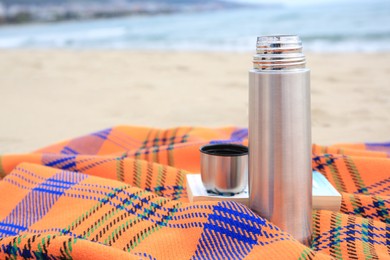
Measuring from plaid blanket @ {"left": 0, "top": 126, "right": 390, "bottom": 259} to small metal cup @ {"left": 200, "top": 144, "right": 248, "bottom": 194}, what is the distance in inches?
2.8

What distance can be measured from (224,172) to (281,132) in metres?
0.19

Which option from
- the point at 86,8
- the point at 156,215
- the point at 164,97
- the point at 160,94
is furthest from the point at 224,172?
the point at 86,8

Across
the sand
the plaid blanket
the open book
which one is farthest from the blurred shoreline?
the open book

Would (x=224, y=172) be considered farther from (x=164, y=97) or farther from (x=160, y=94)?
(x=160, y=94)

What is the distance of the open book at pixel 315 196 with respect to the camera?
99 centimetres

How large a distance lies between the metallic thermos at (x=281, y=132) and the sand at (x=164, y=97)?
1200mm

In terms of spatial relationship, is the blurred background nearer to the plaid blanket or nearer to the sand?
the sand

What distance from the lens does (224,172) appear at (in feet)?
3.25

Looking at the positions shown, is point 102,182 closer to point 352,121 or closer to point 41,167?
point 41,167

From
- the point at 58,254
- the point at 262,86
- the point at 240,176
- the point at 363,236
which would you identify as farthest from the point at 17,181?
the point at 363,236

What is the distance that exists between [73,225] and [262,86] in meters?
0.48

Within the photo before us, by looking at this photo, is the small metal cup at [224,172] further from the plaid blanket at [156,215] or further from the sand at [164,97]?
the sand at [164,97]

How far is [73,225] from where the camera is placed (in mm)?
1013

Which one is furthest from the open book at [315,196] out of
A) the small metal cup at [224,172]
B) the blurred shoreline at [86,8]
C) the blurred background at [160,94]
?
the blurred shoreline at [86,8]
